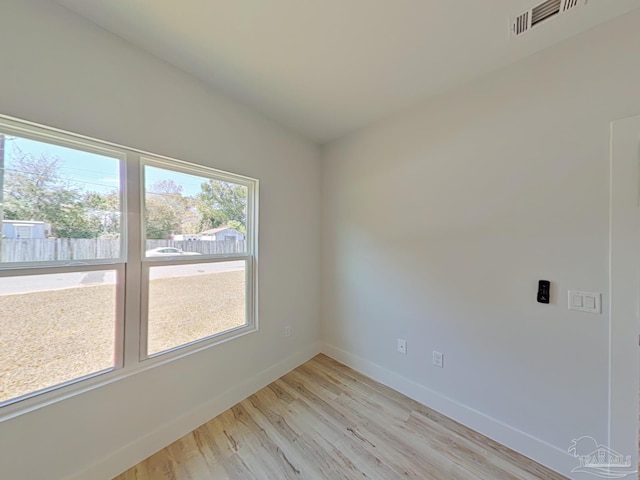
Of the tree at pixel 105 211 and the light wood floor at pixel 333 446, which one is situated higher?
the tree at pixel 105 211

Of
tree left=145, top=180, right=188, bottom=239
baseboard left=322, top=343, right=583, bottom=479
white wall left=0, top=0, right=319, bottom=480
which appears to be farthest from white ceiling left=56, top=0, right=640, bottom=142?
baseboard left=322, top=343, right=583, bottom=479

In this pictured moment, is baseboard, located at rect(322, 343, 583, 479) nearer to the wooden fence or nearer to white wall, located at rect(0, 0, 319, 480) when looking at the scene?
white wall, located at rect(0, 0, 319, 480)

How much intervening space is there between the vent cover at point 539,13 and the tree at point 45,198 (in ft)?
8.97

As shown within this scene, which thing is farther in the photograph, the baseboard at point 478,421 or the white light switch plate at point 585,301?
the baseboard at point 478,421

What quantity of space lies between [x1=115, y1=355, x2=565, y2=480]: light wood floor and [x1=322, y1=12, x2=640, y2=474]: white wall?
0.18 metres

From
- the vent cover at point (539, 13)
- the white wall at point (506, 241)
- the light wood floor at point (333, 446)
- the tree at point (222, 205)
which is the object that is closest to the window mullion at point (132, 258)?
the tree at point (222, 205)

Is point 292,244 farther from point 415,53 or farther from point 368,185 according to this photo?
point 415,53

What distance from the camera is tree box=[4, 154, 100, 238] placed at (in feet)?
3.83

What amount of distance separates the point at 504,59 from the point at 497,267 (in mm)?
1436

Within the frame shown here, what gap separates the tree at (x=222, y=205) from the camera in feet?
6.27

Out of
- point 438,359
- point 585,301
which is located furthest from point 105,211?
point 585,301

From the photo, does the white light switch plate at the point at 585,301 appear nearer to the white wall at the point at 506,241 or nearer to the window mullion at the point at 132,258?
the white wall at the point at 506,241

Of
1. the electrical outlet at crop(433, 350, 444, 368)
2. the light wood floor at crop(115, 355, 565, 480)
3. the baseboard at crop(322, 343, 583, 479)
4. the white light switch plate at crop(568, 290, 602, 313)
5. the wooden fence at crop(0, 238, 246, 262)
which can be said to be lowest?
the light wood floor at crop(115, 355, 565, 480)

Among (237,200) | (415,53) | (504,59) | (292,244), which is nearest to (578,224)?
(504,59)
